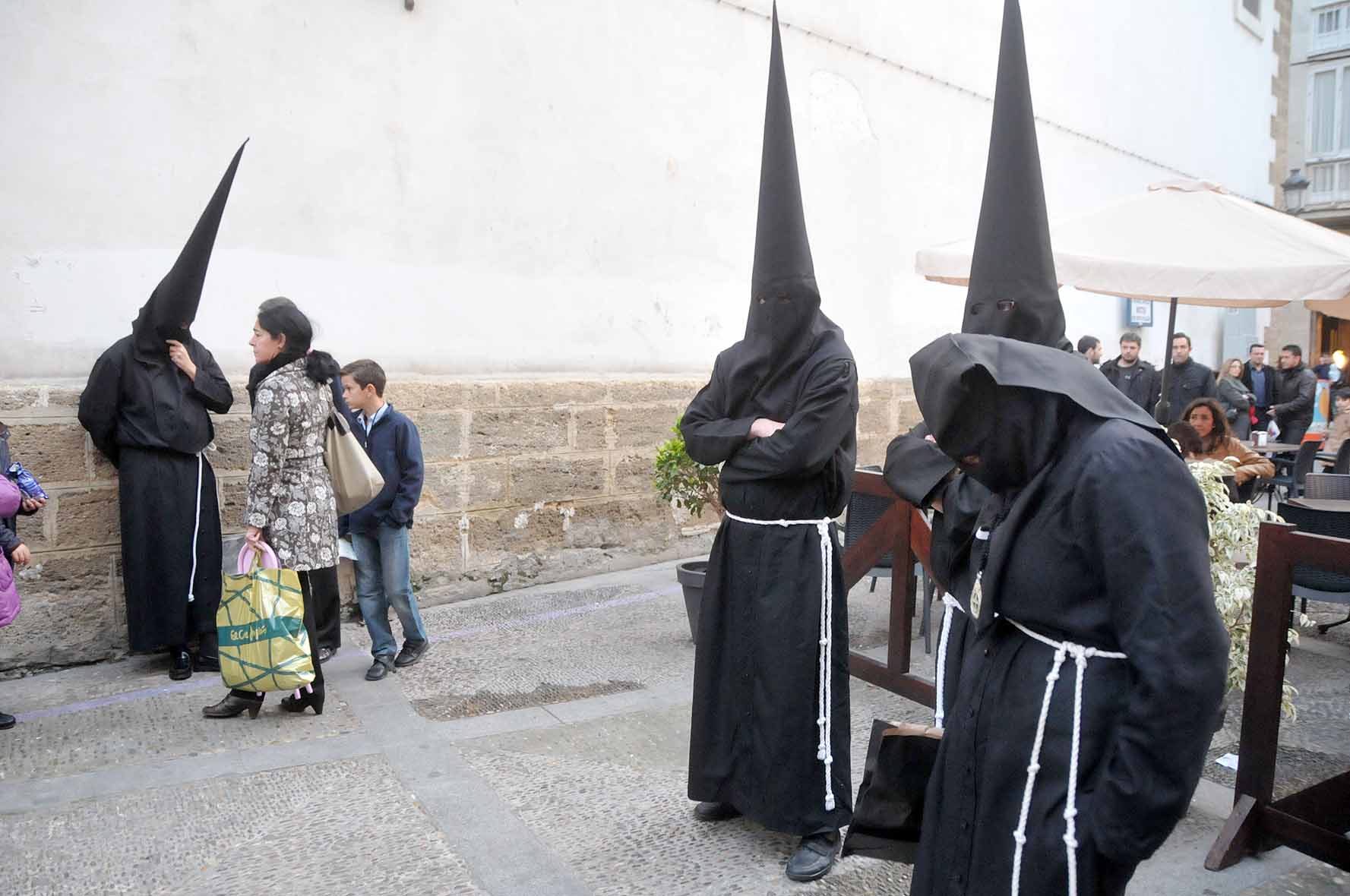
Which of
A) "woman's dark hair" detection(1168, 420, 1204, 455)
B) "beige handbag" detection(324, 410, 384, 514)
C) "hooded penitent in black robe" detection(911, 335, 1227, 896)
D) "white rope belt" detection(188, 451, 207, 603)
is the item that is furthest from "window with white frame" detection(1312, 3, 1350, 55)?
"hooded penitent in black robe" detection(911, 335, 1227, 896)

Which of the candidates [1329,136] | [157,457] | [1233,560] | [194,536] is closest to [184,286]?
[157,457]

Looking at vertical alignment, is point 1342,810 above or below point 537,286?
below

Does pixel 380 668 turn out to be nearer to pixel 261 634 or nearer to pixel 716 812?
pixel 261 634

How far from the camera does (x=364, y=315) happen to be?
6.52m

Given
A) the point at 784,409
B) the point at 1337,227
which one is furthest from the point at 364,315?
the point at 1337,227

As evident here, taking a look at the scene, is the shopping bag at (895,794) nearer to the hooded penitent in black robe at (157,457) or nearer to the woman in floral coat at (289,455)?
the woman in floral coat at (289,455)

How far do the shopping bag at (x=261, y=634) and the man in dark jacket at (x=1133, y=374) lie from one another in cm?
868

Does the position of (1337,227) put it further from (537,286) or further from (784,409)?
(784,409)

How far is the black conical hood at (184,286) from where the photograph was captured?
4785 millimetres

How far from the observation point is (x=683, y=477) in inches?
230

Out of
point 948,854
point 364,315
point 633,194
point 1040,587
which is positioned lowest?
point 948,854

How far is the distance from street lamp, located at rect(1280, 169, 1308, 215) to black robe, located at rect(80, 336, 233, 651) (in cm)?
1700

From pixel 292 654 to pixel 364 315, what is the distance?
263cm

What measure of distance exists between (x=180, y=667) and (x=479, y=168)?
12.0 ft
